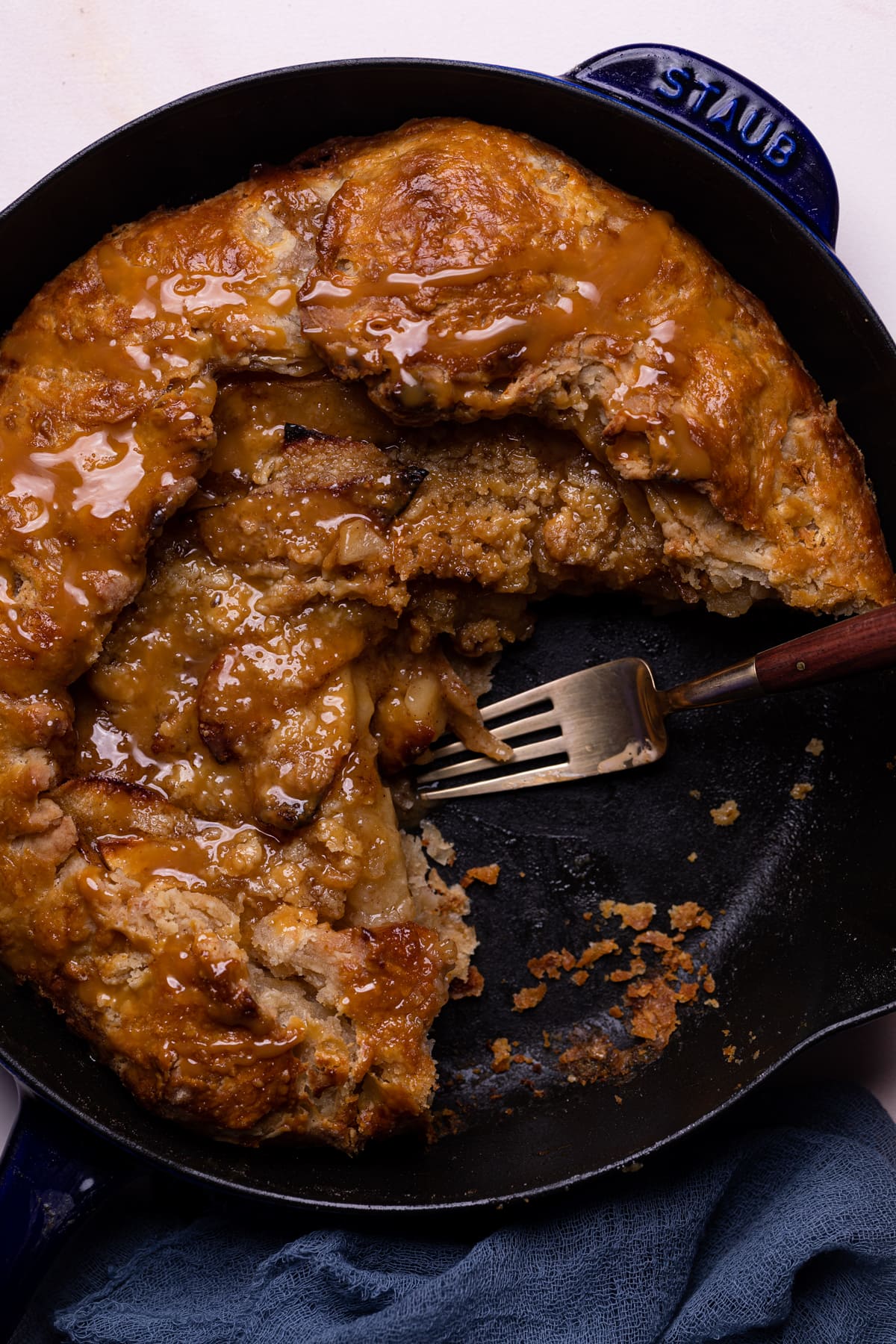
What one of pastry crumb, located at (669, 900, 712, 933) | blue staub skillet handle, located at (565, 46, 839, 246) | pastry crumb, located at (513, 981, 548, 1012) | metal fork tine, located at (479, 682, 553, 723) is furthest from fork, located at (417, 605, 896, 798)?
blue staub skillet handle, located at (565, 46, 839, 246)

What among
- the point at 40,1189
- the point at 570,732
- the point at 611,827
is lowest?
the point at 40,1189

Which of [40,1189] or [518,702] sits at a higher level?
[518,702]

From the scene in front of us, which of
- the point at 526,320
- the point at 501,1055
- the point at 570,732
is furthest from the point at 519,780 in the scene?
the point at 526,320

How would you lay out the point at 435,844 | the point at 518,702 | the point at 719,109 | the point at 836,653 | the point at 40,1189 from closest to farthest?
1. the point at 836,653
2. the point at 719,109
3. the point at 40,1189
4. the point at 518,702
5. the point at 435,844

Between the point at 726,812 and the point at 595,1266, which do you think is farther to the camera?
the point at 726,812

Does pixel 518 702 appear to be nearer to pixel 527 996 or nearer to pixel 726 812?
pixel 726 812

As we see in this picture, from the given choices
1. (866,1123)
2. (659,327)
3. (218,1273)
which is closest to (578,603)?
(659,327)

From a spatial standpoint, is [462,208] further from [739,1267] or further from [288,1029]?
[739,1267]
